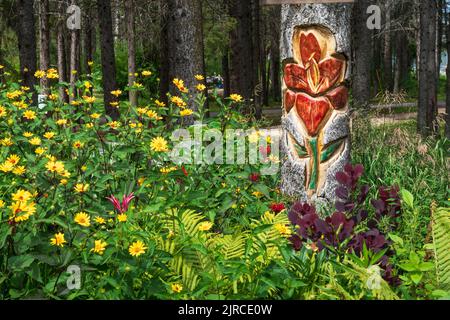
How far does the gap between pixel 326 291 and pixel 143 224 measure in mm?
1265

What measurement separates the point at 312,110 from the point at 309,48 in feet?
1.94

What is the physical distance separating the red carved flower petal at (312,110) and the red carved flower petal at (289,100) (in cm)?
6

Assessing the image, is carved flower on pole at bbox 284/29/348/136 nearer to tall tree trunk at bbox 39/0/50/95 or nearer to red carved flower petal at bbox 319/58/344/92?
red carved flower petal at bbox 319/58/344/92

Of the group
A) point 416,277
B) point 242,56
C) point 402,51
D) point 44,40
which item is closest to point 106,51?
point 44,40

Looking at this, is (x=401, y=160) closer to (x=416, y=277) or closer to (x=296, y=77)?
(x=296, y=77)

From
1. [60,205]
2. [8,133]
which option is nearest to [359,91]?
[8,133]

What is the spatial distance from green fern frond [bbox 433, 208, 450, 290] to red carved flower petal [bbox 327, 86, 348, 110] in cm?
272

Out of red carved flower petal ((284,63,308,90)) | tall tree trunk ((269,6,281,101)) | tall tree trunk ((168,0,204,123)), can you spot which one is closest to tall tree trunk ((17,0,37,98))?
tall tree trunk ((168,0,204,123))

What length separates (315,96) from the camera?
605 cm

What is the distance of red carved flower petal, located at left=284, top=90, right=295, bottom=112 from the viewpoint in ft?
20.4

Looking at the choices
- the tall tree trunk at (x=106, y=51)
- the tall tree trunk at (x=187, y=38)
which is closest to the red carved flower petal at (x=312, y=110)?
the tall tree trunk at (x=187, y=38)

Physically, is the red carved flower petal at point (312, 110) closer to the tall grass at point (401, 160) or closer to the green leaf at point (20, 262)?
the tall grass at point (401, 160)
